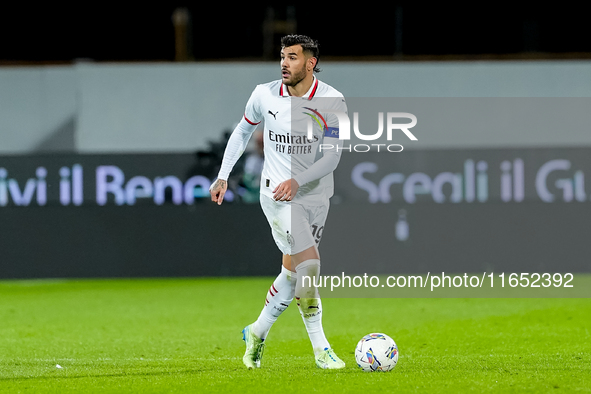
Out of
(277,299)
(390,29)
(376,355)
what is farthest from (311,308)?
(390,29)

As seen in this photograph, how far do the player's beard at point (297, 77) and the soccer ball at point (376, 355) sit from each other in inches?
67.4

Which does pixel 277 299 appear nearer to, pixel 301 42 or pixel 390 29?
pixel 301 42

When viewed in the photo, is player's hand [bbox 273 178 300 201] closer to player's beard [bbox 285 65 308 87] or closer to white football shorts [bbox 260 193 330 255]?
white football shorts [bbox 260 193 330 255]

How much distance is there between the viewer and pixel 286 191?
17.2 ft

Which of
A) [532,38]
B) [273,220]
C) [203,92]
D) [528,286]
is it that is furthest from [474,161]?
→ [273,220]

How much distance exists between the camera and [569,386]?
4863 mm

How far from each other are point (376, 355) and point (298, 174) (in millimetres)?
1233

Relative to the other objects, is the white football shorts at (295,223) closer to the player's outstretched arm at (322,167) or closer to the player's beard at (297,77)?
the player's outstretched arm at (322,167)

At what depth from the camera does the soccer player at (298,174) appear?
5449 millimetres

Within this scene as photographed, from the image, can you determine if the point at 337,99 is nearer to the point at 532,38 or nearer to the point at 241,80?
the point at 241,80

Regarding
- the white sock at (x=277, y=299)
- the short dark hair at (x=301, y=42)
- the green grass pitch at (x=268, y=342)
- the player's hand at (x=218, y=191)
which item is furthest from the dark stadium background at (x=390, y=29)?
the white sock at (x=277, y=299)

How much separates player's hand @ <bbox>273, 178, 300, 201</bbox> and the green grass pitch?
109cm

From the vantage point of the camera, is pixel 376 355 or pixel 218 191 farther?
pixel 218 191

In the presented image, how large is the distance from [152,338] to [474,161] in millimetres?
6634
